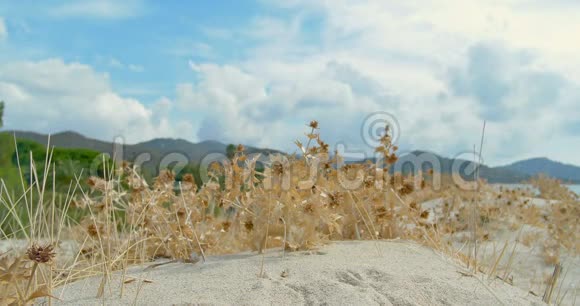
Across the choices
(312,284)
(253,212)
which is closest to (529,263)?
(253,212)

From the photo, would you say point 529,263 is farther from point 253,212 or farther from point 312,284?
point 312,284

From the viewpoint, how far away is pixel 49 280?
230 cm

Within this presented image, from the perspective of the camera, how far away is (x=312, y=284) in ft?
7.64

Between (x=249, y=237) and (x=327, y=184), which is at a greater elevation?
(x=327, y=184)

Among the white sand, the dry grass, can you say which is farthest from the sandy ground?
the white sand

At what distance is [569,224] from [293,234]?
A: 14.4 ft

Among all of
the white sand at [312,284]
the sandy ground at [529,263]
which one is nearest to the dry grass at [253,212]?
the white sand at [312,284]

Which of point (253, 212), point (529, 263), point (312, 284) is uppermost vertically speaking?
point (253, 212)

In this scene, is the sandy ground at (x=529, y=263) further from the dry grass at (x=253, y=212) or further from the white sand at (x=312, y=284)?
the white sand at (x=312, y=284)

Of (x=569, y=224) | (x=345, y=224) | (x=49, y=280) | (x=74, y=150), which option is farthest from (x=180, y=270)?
(x=74, y=150)

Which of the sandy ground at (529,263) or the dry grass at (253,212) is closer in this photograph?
the dry grass at (253,212)

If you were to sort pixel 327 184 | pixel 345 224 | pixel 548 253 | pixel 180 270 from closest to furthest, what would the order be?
pixel 180 270 → pixel 327 184 → pixel 345 224 → pixel 548 253

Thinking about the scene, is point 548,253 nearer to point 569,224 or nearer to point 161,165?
point 569,224

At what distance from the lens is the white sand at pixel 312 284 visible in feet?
7.30
